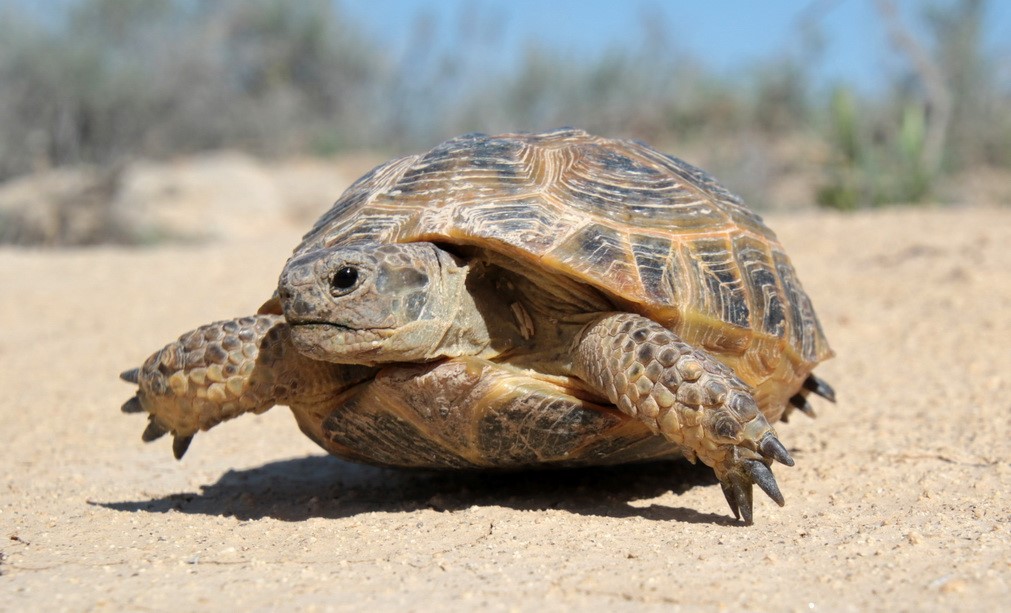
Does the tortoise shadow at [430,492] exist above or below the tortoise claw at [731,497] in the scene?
below

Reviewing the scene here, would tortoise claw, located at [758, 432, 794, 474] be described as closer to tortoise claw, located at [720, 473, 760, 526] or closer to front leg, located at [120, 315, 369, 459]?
tortoise claw, located at [720, 473, 760, 526]

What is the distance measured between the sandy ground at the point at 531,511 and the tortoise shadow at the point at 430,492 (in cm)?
2

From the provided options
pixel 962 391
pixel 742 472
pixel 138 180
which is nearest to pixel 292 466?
pixel 742 472

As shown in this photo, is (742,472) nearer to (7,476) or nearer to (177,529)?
(177,529)

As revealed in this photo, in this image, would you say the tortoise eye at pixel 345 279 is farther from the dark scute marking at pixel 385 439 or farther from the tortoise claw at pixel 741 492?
the tortoise claw at pixel 741 492

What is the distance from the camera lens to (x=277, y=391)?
3238mm

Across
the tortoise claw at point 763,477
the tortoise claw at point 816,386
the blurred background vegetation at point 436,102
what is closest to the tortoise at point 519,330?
the tortoise claw at point 763,477

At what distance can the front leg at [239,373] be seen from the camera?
322 centimetres

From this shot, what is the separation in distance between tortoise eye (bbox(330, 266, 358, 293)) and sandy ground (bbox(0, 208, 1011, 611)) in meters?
0.73

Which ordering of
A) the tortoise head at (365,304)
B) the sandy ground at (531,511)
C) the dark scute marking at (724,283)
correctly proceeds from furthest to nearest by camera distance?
the dark scute marking at (724,283) < the tortoise head at (365,304) < the sandy ground at (531,511)

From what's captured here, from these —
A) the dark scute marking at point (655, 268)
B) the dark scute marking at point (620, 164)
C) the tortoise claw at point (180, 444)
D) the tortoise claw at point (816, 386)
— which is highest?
the dark scute marking at point (620, 164)

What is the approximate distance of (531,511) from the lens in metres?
3.12

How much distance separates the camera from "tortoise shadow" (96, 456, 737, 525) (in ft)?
10.7

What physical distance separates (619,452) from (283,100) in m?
22.5
